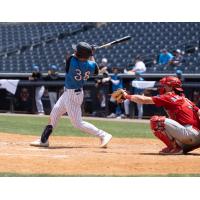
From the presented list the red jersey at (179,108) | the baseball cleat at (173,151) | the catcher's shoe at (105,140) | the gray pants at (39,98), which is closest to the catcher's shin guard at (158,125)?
the red jersey at (179,108)

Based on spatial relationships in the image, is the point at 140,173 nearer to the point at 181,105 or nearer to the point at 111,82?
the point at 181,105

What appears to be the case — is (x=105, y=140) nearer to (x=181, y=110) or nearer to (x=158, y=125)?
(x=158, y=125)

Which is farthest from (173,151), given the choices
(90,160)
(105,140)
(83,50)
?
(83,50)

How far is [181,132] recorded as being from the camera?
827 cm

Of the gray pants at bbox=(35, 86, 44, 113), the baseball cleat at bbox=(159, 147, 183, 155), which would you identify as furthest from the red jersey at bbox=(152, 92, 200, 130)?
the gray pants at bbox=(35, 86, 44, 113)

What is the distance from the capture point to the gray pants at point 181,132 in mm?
8250

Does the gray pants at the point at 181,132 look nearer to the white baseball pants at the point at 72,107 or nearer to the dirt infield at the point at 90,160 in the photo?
the dirt infield at the point at 90,160

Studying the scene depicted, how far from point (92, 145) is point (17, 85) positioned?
443 inches

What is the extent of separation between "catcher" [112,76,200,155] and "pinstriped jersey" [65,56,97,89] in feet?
2.68

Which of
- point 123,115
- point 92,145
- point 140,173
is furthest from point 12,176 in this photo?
point 123,115

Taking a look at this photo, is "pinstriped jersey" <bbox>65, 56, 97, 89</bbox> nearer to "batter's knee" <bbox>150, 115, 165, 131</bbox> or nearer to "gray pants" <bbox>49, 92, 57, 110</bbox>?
"batter's knee" <bbox>150, 115, 165, 131</bbox>

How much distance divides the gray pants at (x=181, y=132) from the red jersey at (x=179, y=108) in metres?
0.10

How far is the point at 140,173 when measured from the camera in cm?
657

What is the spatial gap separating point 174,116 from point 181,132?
0.28 m
